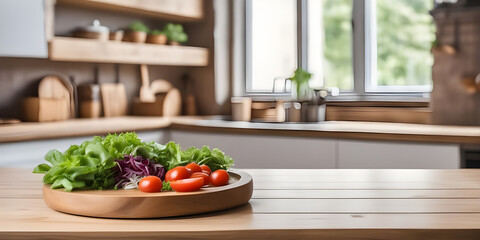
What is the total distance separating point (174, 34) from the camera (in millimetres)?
4395

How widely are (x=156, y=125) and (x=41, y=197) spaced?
225cm

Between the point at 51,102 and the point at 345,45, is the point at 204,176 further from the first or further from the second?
the point at 345,45

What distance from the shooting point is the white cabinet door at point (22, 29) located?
10.6 ft

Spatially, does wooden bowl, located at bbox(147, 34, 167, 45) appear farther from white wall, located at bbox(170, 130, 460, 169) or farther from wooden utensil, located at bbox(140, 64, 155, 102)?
white wall, located at bbox(170, 130, 460, 169)

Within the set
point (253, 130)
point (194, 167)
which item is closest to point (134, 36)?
point (253, 130)

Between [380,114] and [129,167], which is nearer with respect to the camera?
[129,167]

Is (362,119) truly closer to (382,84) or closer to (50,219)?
(382,84)

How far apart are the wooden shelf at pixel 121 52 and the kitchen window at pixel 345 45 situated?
49cm

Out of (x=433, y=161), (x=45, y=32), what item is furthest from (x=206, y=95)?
(x=433, y=161)

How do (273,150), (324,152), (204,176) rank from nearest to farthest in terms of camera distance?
(204,176) → (324,152) → (273,150)

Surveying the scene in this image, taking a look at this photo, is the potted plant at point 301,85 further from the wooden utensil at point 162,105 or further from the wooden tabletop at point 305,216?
the wooden tabletop at point 305,216

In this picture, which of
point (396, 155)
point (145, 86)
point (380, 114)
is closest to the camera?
point (396, 155)

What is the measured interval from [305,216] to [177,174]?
302mm

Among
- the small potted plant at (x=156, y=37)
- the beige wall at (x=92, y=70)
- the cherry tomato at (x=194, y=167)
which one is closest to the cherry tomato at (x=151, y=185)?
the cherry tomato at (x=194, y=167)
